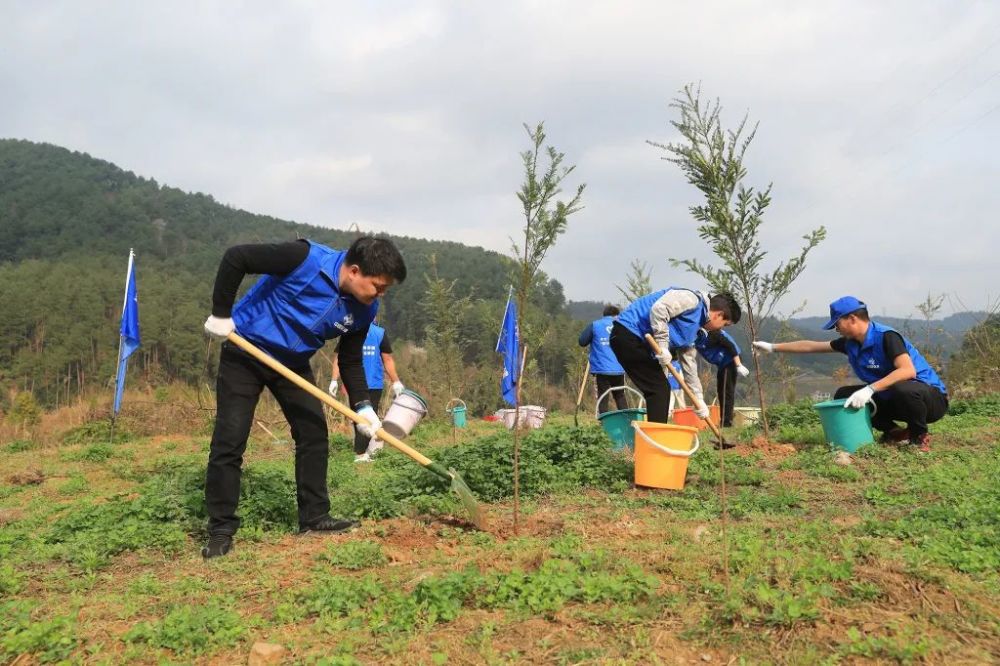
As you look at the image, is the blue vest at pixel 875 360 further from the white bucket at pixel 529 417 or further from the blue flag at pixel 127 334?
the blue flag at pixel 127 334

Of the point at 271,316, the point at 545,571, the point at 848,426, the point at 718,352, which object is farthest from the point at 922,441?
the point at 271,316

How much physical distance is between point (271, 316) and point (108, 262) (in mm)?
83400

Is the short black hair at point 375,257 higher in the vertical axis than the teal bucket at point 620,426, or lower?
higher

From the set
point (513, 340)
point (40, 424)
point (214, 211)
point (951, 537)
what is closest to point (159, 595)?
point (951, 537)

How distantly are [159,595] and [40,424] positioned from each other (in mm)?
12400

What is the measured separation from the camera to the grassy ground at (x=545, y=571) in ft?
7.52

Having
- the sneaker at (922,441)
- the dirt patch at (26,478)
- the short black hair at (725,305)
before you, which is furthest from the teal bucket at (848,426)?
the dirt patch at (26,478)

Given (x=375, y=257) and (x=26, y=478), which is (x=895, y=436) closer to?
(x=375, y=257)

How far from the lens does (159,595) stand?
297 cm

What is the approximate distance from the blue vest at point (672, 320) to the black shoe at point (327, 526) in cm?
312

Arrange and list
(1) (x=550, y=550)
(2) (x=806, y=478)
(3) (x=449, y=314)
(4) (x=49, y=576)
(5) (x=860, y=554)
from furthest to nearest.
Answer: (3) (x=449, y=314), (2) (x=806, y=478), (4) (x=49, y=576), (1) (x=550, y=550), (5) (x=860, y=554)

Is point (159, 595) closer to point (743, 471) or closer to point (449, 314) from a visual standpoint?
point (743, 471)

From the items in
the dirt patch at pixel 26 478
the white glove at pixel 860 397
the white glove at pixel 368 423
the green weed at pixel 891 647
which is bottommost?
the dirt patch at pixel 26 478

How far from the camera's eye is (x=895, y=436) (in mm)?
6086
